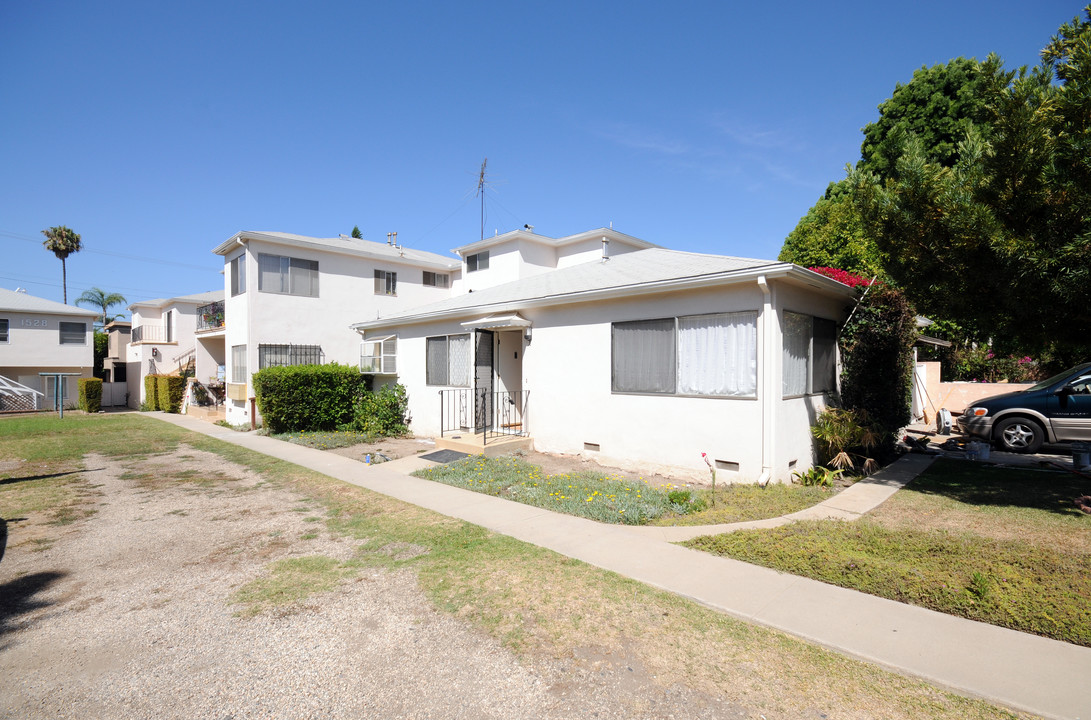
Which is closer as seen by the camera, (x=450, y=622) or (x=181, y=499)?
(x=450, y=622)

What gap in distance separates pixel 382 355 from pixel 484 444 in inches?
242

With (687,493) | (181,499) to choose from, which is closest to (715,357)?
(687,493)

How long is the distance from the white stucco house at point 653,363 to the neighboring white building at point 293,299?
7.68m

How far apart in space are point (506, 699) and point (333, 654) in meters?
1.31

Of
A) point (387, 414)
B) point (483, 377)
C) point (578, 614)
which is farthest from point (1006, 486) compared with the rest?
point (387, 414)

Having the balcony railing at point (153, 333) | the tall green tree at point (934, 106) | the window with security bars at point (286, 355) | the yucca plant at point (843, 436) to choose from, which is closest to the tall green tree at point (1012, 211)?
the yucca plant at point (843, 436)

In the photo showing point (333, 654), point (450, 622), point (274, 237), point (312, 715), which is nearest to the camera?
point (312, 715)

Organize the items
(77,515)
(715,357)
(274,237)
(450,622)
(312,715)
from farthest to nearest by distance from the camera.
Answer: (274,237) < (715,357) < (77,515) < (450,622) < (312,715)

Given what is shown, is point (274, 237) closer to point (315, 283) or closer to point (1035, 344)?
point (315, 283)

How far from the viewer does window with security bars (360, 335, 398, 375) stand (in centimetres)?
1563

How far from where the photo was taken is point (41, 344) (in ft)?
90.6

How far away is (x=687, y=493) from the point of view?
732cm

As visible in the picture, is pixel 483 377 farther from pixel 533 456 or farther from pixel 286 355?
pixel 286 355

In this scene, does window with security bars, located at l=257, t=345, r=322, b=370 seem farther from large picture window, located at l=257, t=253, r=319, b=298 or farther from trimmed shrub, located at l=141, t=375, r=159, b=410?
trimmed shrub, located at l=141, t=375, r=159, b=410
